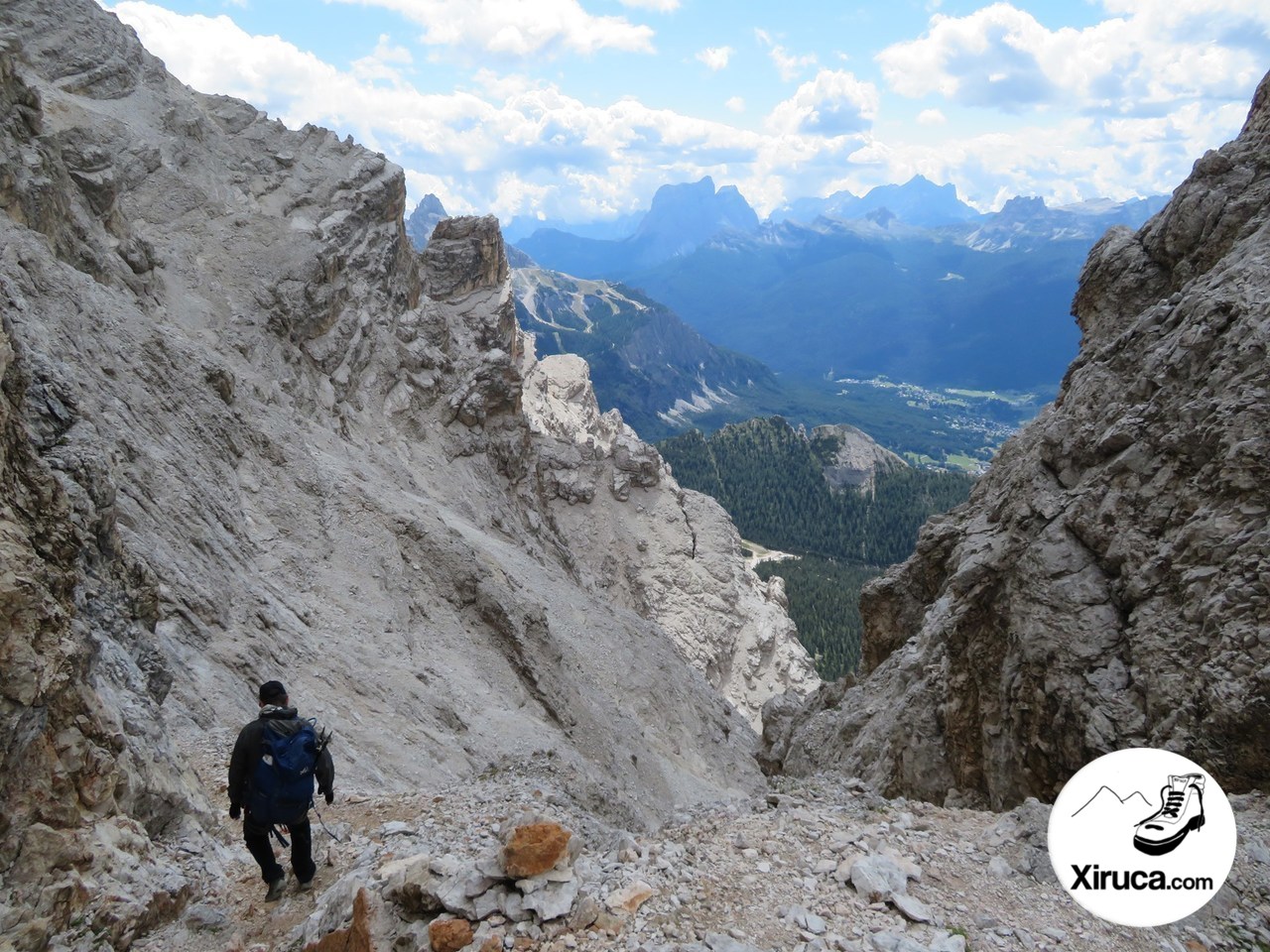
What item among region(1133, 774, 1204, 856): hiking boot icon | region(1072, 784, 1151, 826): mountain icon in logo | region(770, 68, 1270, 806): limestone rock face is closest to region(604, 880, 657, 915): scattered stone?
region(1072, 784, 1151, 826): mountain icon in logo

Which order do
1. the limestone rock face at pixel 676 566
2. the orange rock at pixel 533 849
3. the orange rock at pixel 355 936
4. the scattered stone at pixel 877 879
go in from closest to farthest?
the orange rock at pixel 355 936, the orange rock at pixel 533 849, the scattered stone at pixel 877 879, the limestone rock face at pixel 676 566

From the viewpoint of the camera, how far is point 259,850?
317 inches

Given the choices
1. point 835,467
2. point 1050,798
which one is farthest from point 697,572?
point 835,467

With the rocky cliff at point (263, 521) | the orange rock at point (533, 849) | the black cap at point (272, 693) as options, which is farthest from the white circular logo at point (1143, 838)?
the rocky cliff at point (263, 521)

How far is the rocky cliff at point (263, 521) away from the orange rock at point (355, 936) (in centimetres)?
177

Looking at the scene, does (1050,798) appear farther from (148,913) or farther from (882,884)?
(148,913)

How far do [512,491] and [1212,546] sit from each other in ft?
133

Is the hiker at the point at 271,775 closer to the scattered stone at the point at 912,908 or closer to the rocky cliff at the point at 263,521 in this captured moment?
the rocky cliff at the point at 263,521

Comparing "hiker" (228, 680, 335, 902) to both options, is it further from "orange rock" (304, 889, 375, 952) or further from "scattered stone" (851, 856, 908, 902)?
"scattered stone" (851, 856, 908, 902)

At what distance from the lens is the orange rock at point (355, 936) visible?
22.3 ft

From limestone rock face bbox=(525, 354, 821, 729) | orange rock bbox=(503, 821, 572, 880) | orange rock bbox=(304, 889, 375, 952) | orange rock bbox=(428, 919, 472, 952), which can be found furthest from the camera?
limestone rock face bbox=(525, 354, 821, 729)

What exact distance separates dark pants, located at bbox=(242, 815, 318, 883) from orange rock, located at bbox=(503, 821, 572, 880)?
253cm

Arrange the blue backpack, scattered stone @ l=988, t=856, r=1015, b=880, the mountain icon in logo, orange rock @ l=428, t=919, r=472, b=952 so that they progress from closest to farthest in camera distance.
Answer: orange rock @ l=428, t=919, r=472, b=952
the mountain icon in logo
the blue backpack
scattered stone @ l=988, t=856, r=1015, b=880

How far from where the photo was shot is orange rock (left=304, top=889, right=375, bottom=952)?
680cm
